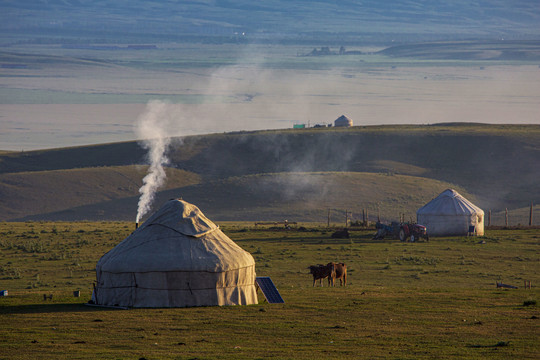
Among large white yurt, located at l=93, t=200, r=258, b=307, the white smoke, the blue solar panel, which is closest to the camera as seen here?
large white yurt, located at l=93, t=200, r=258, b=307

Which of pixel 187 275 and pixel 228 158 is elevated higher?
pixel 228 158

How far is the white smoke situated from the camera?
6406 centimetres

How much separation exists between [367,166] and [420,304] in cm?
5433

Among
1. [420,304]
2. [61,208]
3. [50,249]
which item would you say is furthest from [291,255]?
[61,208]

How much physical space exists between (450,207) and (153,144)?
45389 millimetres

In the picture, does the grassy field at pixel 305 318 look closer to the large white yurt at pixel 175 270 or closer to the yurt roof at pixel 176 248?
the large white yurt at pixel 175 270

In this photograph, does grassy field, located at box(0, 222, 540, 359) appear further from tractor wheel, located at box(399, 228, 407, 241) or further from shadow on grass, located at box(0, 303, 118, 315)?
tractor wheel, located at box(399, 228, 407, 241)

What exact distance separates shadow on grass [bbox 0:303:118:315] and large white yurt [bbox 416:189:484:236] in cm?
2618

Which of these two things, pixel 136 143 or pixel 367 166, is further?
pixel 136 143

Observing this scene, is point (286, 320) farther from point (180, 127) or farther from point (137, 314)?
point (180, 127)

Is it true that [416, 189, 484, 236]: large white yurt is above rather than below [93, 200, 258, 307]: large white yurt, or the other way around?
above

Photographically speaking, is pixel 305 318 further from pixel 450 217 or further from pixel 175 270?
pixel 450 217

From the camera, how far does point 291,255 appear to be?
1459 inches

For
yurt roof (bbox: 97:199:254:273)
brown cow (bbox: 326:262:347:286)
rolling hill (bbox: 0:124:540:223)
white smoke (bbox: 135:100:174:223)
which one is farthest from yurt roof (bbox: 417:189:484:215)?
yurt roof (bbox: 97:199:254:273)
